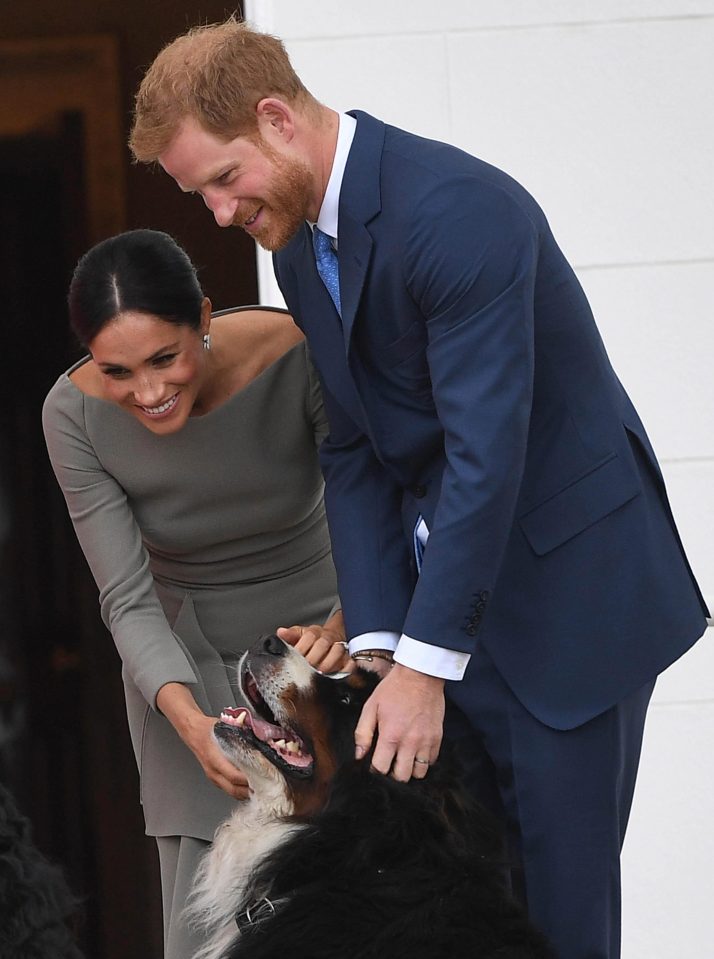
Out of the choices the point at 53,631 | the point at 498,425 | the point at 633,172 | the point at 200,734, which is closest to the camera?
the point at 498,425

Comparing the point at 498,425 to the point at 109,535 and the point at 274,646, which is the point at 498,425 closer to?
the point at 274,646

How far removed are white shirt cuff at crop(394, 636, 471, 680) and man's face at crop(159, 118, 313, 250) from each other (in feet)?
1.82

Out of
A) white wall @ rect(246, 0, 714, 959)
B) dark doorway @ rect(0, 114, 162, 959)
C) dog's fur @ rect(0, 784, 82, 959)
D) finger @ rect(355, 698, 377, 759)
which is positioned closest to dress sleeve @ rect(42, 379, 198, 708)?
dog's fur @ rect(0, 784, 82, 959)

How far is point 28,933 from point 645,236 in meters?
2.33

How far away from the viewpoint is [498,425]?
5.22 ft

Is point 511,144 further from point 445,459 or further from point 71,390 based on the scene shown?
point 445,459

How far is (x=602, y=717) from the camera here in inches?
69.3

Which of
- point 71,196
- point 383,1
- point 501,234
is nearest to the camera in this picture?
point 501,234

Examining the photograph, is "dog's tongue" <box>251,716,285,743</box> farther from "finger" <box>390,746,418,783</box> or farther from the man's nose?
the man's nose

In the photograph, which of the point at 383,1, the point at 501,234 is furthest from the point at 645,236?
the point at 501,234

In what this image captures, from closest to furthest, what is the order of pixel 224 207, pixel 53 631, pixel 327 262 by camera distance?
pixel 224 207, pixel 327 262, pixel 53 631

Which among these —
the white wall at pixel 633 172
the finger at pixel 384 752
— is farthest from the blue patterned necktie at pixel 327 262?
the white wall at pixel 633 172

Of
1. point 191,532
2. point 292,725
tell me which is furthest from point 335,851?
point 191,532

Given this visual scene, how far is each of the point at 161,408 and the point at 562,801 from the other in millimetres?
886
